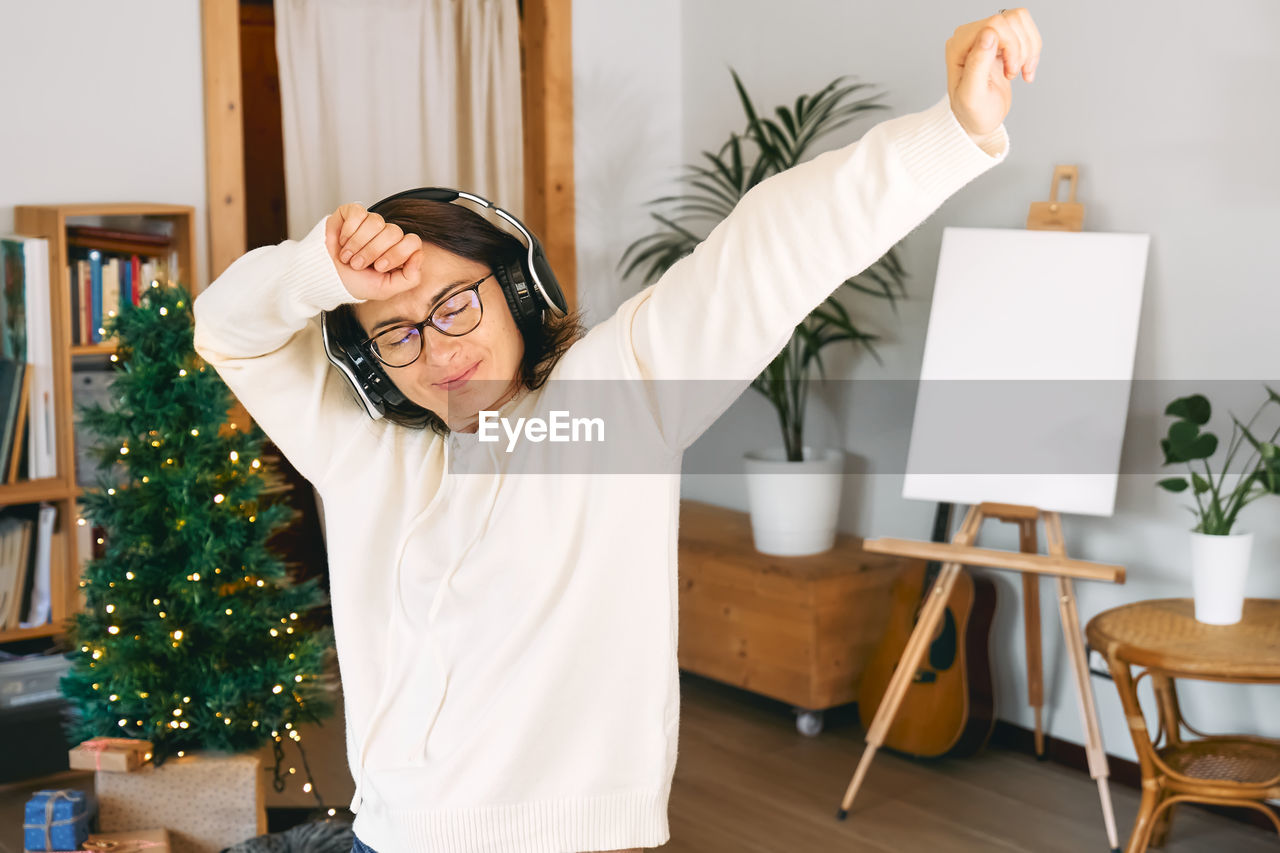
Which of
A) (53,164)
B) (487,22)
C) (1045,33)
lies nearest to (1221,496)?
(1045,33)

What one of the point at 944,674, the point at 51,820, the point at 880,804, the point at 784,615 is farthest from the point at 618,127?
the point at 51,820

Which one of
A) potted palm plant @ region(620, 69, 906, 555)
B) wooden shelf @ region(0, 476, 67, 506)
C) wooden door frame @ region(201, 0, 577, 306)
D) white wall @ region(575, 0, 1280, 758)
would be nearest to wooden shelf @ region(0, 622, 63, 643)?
wooden shelf @ region(0, 476, 67, 506)

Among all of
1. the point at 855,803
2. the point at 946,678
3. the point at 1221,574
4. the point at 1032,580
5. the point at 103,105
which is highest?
the point at 103,105

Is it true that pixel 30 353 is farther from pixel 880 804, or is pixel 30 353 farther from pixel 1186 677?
pixel 1186 677

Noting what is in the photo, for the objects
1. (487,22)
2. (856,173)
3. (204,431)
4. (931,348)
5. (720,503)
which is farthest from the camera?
(720,503)

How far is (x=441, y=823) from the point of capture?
1017mm

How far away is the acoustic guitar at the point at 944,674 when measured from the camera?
3170mm

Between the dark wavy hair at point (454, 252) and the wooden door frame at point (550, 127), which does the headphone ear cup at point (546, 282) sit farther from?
the wooden door frame at point (550, 127)

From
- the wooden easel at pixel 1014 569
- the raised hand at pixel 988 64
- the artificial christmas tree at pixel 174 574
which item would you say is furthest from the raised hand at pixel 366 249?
the wooden easel at pixel 1014 569

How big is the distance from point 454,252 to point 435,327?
0.08 metres

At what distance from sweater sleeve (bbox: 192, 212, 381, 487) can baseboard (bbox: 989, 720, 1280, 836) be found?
233cm

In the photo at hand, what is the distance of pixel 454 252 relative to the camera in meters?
1.09

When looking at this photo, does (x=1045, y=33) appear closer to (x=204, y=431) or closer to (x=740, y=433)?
(x=740, y=433)

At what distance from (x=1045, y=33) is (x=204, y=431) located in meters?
2.29
